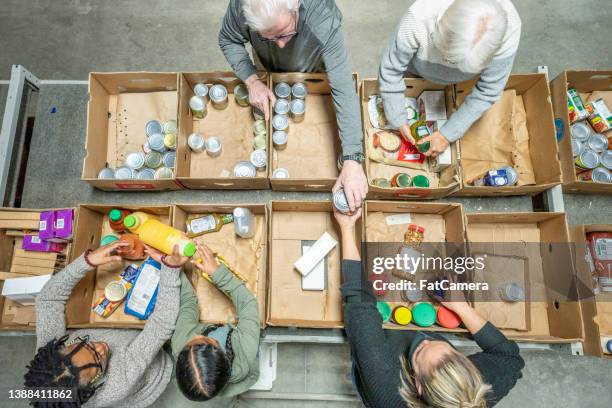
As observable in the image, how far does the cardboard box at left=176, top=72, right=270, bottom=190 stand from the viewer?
6.24ft

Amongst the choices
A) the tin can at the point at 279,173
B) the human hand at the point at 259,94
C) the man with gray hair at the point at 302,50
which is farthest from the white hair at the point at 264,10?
the tin can at the point at 279,173

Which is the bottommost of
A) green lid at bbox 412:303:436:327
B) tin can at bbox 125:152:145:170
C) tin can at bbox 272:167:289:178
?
green lid at bbox 412:303:436:327

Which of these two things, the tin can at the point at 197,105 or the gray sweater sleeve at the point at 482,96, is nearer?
the gray sweater sleeve at the point at 482,96

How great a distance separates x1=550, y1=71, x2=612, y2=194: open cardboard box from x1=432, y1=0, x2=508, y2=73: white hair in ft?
2.65

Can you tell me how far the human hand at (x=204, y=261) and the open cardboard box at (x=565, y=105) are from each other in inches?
72.4

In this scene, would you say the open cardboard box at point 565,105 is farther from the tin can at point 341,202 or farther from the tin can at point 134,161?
the tin can at point 134,161

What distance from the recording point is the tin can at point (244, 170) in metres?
1.88

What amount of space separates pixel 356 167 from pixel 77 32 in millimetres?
2881

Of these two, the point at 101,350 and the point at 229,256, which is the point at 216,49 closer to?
the point at 229,256

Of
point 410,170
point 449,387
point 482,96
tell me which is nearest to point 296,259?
point 410,170


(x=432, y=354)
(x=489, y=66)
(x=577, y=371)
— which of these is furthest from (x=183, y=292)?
(x=577, y=371)

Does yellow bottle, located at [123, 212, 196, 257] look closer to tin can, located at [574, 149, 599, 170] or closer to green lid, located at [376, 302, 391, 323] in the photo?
green lid, located at [376, 302, 391, 323]

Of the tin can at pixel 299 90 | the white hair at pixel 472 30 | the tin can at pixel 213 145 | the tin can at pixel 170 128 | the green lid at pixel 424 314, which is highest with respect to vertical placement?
the tin can at pixel 299 90

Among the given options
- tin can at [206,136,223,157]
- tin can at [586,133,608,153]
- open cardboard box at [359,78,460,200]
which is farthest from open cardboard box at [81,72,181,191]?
tin can at [586,133,608,153]
